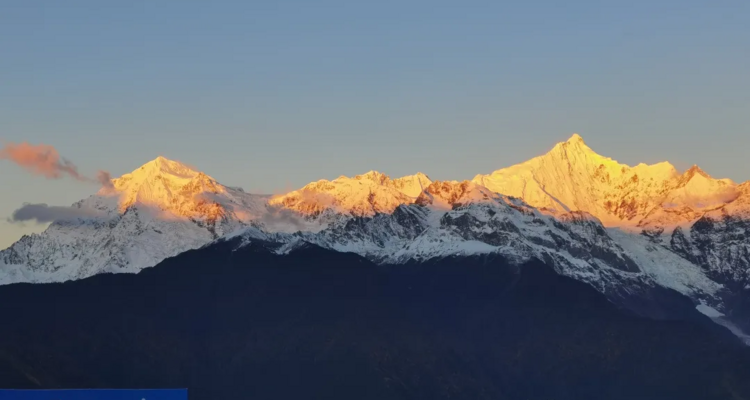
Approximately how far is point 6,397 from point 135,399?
28.7 feet

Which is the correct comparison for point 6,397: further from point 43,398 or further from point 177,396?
point 177,396

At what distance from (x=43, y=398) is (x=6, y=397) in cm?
251

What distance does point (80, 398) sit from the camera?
4392 inches

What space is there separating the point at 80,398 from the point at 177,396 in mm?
6706

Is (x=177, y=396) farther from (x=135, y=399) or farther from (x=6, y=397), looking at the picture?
(x=6, y=397)

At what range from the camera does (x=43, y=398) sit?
110688 millimetres

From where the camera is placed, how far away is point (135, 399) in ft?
363

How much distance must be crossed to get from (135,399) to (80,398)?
13.1ft

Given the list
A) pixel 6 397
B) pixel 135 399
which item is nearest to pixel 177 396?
pixel 135 399

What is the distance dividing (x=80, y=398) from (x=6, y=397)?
4937mm

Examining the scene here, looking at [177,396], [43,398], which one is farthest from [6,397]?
[177,396]
